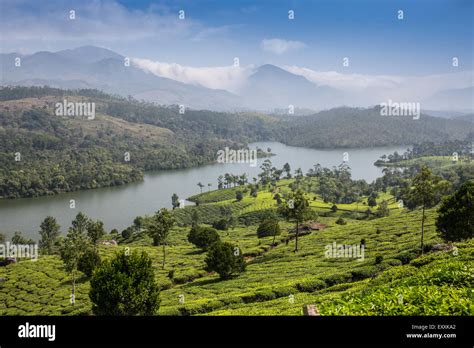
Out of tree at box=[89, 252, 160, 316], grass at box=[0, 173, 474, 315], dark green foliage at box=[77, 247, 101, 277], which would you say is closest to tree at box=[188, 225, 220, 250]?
grass at box=[0, 173, 474, 315]

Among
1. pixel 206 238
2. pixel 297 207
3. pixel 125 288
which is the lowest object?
pixel 206 238

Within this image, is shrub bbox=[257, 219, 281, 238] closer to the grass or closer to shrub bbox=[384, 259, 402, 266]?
the grass

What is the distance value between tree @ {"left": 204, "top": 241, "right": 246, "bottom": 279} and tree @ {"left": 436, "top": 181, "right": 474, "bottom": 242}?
1775 centimetres

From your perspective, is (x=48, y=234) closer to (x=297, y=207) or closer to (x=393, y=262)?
(x=297, y=207)

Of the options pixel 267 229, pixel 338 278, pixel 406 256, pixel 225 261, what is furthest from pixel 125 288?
pixel 267 229

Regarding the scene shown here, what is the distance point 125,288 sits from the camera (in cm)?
2127

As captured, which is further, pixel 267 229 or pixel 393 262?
pixel 267 229

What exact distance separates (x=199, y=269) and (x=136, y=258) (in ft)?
73.1

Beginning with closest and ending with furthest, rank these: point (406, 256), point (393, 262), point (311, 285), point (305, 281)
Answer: point (311, 285)
point (305, 281)
point (393, 262)
point (406, 256)

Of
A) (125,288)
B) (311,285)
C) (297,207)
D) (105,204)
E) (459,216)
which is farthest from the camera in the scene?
(105,204)

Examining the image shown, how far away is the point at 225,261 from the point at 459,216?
789 inches

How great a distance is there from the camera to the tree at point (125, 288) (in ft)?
68.1

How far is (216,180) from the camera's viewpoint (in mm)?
177000

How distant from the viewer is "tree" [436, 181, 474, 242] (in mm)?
29266
